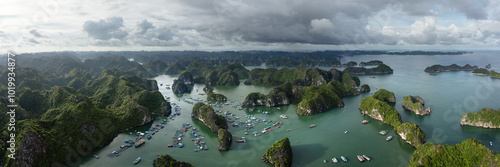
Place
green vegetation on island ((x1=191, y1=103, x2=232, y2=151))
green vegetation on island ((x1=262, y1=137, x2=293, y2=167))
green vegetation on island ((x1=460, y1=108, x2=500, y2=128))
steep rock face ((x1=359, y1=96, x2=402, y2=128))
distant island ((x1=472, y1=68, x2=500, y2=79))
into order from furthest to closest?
distant island ((x1=472, y1=68, x2=500, y2=79)) < steep rock face ((x1=359, y1=96, x2=402, y2=128)) < green vegetation on island ((x1=460, y1=108, x2=500, y2=128)) < green vegetation on island ((x1=191, y1=103, x2=232, y2=151)) < green vegetation on island ((x1=262, y1=137, x2=293, y2=167))

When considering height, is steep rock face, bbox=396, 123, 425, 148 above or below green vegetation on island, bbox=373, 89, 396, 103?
below

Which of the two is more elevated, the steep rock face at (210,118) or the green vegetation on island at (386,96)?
the green vegetation on island at (386,96)

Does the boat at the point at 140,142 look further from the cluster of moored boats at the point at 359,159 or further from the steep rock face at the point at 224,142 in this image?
the cluster of moored boats at the point at 359,159

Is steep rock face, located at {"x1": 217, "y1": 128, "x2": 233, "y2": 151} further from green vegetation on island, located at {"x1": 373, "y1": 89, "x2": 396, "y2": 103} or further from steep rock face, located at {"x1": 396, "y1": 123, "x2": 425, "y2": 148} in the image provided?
green vegetation on island, located at {"x1": 373, "y1": 89, "x2": 396, "y2": 103}

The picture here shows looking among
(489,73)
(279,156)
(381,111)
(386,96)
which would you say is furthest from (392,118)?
(489,73)

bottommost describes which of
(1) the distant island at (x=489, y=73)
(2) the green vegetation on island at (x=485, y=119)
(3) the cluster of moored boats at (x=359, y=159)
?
(3) the cluster of moored boats at (x=359, y=159)

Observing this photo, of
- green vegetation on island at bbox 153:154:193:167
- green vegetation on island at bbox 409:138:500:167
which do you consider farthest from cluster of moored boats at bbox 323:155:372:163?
green vegetation on island at bbox 153:154:193:167

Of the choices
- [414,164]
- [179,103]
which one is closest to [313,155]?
[414,164]

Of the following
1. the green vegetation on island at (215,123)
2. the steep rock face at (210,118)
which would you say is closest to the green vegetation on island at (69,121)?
the steep rock face at (210,118)
